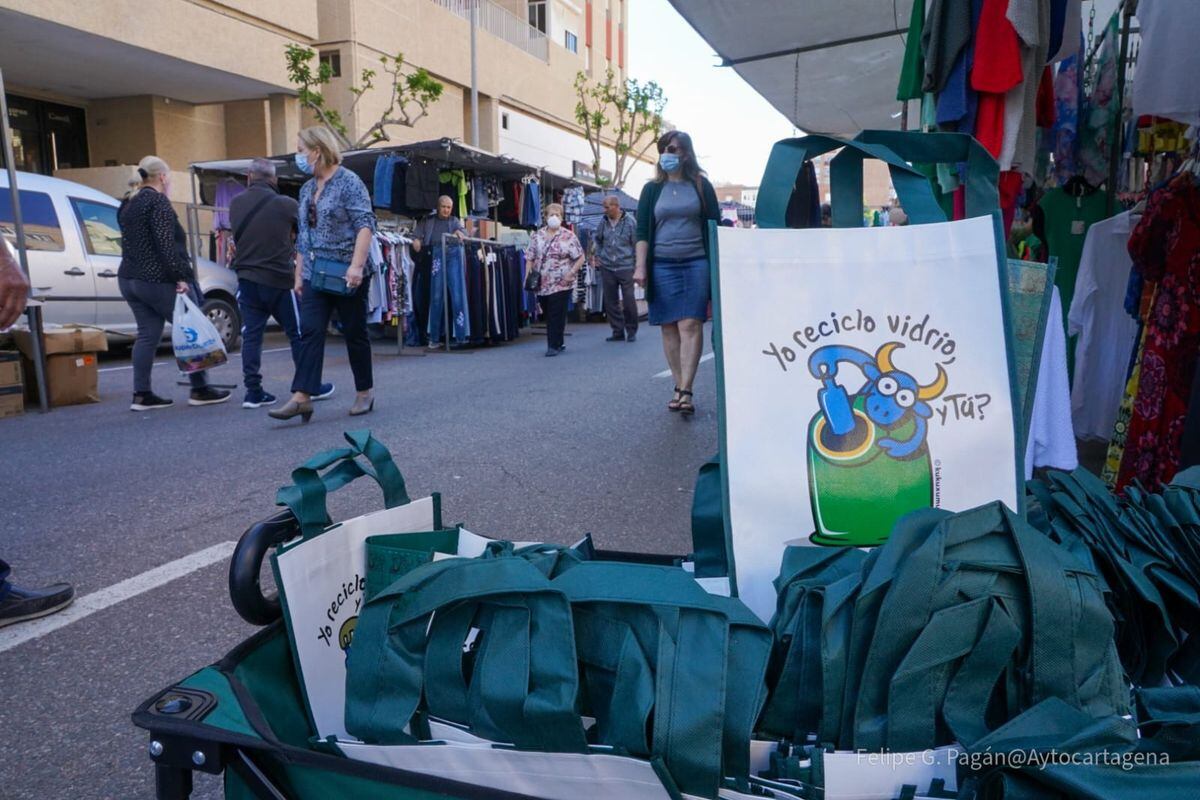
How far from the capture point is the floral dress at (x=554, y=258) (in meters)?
10.6

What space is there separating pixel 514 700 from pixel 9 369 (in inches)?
277

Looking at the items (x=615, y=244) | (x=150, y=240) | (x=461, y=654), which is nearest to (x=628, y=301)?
(x=615, y=244)

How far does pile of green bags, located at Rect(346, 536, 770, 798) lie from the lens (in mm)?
915

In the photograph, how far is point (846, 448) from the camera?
1.32 m

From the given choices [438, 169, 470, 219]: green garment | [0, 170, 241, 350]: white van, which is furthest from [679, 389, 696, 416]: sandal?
[438, 169, 470, 219]: green garment

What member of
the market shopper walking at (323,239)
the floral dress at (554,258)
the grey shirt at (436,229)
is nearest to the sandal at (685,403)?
the market shopper walking at (323,239)

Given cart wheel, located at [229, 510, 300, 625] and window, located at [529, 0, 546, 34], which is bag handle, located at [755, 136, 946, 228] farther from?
window, located at [529, 0, 546, 34]

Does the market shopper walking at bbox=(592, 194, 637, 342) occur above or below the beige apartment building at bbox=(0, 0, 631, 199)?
below

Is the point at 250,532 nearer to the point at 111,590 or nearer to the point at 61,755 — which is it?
the point at 61,755

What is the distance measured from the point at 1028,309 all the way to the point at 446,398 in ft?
19.5

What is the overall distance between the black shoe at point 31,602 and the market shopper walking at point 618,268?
380 inches

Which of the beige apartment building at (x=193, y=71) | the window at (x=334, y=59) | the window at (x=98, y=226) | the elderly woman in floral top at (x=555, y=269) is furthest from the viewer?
the window at (x=334, y=59)

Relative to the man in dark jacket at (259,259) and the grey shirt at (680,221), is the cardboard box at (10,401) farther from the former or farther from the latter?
the grey shirt at (680,221)

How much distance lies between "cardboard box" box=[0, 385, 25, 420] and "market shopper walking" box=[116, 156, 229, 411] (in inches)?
30.5
